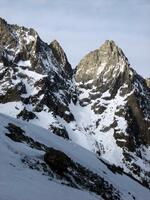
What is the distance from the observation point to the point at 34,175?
28.8m

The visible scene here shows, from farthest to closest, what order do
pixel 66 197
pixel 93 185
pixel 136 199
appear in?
pixel 136 199
pixel 93 185
pixel 66 197

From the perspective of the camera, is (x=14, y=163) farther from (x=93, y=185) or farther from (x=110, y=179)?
(x=110, y=179)

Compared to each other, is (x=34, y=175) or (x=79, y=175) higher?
(x=79, y=175)

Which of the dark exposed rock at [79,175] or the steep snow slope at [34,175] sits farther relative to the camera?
the dark exposed rock at [79,175]

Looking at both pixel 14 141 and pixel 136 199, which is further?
pixel 136 199

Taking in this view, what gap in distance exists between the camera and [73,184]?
106ft

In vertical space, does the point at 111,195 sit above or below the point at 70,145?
below

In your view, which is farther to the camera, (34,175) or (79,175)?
(79,175)

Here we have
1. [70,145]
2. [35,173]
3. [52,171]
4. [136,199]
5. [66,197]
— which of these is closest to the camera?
[66,197]

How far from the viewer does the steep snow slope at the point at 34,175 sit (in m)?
24.9

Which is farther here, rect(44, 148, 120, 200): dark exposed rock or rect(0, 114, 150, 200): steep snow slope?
rect(44, 148, 120, 200): dark exposed rock

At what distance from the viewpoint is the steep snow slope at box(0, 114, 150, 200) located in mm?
24875

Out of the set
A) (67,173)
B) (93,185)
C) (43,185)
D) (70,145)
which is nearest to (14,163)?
(43,185)

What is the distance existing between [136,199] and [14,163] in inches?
654
